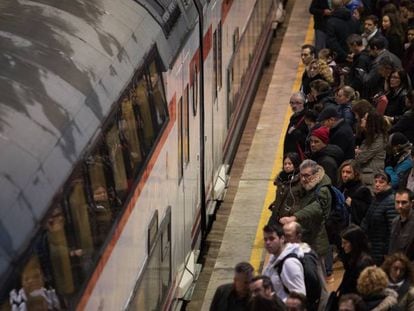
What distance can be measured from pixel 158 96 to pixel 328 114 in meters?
4.82

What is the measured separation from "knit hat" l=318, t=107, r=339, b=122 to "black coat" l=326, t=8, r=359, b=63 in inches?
223

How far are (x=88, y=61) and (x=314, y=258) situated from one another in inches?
143

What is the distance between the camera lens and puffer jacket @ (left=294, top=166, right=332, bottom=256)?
1558 centimetres

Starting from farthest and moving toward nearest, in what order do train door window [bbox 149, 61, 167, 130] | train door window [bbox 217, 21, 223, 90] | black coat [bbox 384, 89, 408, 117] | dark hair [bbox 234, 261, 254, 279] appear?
black coat [bbox 384, 89, 408, 117] < train door window [bbox 217, 21, 223, 90] < train door window [bbox 149, 61, 167, 130] < dark hair [bbox 234, 261, 254, 279]

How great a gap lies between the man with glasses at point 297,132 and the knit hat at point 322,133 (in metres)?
0.87

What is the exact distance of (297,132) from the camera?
18.6 metres

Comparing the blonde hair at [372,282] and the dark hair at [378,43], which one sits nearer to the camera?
the blonde hair at [372,282]

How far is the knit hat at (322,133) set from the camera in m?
17.4

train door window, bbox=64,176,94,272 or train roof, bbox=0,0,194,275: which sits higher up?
train roof, bbox=0,0,194,275

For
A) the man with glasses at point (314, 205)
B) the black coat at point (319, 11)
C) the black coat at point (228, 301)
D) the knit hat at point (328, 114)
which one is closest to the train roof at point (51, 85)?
the black coat at point (228, 301)

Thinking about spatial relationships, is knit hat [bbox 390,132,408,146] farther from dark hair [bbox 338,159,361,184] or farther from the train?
the train

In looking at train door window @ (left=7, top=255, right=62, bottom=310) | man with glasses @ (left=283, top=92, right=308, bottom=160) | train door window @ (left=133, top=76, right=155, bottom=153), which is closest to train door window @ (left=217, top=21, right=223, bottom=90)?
man with glasses @ (left=283, top=92, right=308, bottom=160)

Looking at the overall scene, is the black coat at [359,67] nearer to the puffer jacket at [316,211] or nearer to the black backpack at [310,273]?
the puffer jacket at [316,211]

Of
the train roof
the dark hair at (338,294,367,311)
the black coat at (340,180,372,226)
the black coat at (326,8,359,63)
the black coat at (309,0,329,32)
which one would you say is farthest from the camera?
the black coat at (309,0,329,32)
